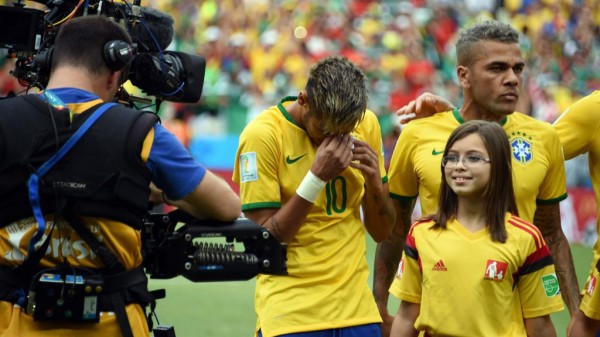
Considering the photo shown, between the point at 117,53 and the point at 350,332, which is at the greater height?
the point at 117,53

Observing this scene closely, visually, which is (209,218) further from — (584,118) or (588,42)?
(588,42)

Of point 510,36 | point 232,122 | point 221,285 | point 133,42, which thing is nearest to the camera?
point 133,42

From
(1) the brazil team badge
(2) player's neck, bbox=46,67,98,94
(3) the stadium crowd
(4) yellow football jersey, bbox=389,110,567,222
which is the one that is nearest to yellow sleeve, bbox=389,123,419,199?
(4) yellow football jersey, bbox=389,110,567,222

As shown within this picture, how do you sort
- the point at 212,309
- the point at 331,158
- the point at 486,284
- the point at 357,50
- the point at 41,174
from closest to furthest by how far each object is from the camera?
the point at 41,174 < the point at 486,284 < the point at 331,158 < the point at 212,309 < the point at 357,50

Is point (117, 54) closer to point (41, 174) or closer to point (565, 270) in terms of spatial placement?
point (41, 174)

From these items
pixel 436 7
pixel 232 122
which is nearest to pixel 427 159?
pixel 232 122

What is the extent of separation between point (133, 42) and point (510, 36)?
2.07 meters

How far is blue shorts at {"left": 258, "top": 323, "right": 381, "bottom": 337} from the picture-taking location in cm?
535

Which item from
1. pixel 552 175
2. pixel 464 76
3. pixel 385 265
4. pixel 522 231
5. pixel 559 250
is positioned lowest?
pixel 385 265

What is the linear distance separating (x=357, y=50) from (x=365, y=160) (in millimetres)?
15427

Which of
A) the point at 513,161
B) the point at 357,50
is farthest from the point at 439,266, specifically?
the point at 357,50

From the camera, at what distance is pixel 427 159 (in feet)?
18.2

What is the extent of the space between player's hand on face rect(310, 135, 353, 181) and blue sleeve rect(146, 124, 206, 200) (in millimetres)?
1182

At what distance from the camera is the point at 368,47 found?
20.7 metres
